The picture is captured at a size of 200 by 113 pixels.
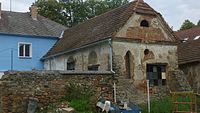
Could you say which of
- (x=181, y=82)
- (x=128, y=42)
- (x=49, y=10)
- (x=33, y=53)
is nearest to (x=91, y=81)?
(x=128, y=42)

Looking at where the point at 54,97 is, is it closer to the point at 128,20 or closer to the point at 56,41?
the point at 128,20

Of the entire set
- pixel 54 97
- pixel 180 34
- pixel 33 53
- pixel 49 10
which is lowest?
pixel 54 97

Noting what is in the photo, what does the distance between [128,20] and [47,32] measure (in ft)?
42.5

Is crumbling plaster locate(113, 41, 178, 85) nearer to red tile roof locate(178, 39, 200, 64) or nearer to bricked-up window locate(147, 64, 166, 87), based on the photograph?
bricked-up window locate(147, 64, 166, 87)

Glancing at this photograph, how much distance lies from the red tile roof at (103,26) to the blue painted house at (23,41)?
2734 millimetres

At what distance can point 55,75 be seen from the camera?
68.8 feet

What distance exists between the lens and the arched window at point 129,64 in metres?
24.5

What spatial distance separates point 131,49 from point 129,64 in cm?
102

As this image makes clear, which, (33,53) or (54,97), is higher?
(33,53)

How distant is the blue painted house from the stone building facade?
22.7 ft

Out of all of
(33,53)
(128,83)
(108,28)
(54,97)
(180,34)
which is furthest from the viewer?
(180,34)

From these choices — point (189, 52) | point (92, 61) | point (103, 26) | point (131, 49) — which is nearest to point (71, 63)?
point (92, 61)

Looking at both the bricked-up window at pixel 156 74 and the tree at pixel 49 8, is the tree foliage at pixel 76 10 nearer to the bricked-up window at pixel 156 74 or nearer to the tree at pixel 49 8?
the tree at pixel 49 8

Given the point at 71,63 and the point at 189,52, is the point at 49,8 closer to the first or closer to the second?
the point at 71,63
